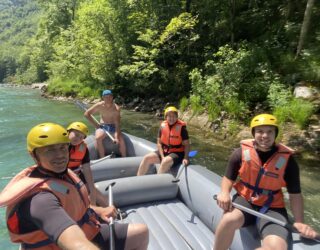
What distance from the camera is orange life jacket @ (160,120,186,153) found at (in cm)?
445

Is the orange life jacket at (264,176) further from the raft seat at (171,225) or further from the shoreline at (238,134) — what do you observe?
the shoreline at (238,134)

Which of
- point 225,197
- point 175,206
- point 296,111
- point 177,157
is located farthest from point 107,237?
point 296,111

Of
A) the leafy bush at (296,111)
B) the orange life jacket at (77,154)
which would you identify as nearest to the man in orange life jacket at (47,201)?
the orange life jacket at (77,154)

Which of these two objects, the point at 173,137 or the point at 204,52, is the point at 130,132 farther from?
the point at 173,137

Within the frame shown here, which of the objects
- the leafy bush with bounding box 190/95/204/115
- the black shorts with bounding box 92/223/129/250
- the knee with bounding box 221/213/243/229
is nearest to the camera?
the black shorts with bounding box 92/223/129/250

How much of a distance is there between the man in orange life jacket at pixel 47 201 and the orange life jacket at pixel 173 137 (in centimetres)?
245

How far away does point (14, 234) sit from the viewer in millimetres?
1679

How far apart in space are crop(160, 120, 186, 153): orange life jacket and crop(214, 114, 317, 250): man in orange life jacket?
5.67ft

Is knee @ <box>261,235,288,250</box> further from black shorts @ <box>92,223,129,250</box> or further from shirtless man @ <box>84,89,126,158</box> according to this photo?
shirtless man @ <box>84,89,126,158</box>

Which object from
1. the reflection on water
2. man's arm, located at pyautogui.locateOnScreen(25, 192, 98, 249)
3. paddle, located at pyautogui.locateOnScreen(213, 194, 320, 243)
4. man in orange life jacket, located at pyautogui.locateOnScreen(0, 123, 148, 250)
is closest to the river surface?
the reflection on water

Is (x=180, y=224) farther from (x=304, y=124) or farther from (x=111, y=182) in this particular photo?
(x=304, y=124)

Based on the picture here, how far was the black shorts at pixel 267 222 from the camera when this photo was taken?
2.38 meters

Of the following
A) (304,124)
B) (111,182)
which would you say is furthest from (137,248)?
(304,124)

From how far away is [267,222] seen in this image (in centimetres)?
249
